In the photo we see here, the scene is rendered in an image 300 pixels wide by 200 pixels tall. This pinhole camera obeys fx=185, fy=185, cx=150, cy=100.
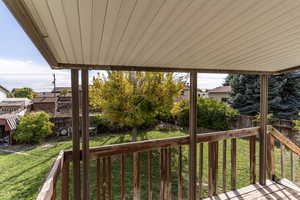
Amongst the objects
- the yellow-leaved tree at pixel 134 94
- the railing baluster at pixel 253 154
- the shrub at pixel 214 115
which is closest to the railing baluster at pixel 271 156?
the railing baluster at pixel 253 154

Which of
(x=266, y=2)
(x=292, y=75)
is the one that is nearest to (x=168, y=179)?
(x=266, y=2)

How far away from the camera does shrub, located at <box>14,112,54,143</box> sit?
7285 mm

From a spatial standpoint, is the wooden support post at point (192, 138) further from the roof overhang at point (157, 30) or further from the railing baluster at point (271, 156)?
the railing baluster at point (271, 156)

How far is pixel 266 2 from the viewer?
2.80ft

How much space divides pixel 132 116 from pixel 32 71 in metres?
13.0

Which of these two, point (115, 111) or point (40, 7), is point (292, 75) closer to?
point (115, 111)

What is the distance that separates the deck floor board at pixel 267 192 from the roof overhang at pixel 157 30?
6.05ft

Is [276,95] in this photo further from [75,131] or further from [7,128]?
[7,128]

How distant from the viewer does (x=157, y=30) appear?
114 centimetres

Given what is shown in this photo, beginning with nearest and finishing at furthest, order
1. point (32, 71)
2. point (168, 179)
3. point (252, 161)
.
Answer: point (168, 179), point (252, 161), point (32, 71)

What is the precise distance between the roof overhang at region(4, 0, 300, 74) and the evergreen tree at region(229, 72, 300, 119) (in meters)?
8.08

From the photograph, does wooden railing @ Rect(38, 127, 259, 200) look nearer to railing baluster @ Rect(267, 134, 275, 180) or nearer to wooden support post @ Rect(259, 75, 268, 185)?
wooden support post @ Rect(259, 75, 268, 185)

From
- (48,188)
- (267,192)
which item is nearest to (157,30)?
(48,188)

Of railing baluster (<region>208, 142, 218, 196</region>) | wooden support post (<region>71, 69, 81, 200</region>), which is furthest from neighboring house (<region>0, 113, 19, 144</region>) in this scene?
railing baluster (<region>208, 142, 218, 196</region>)
